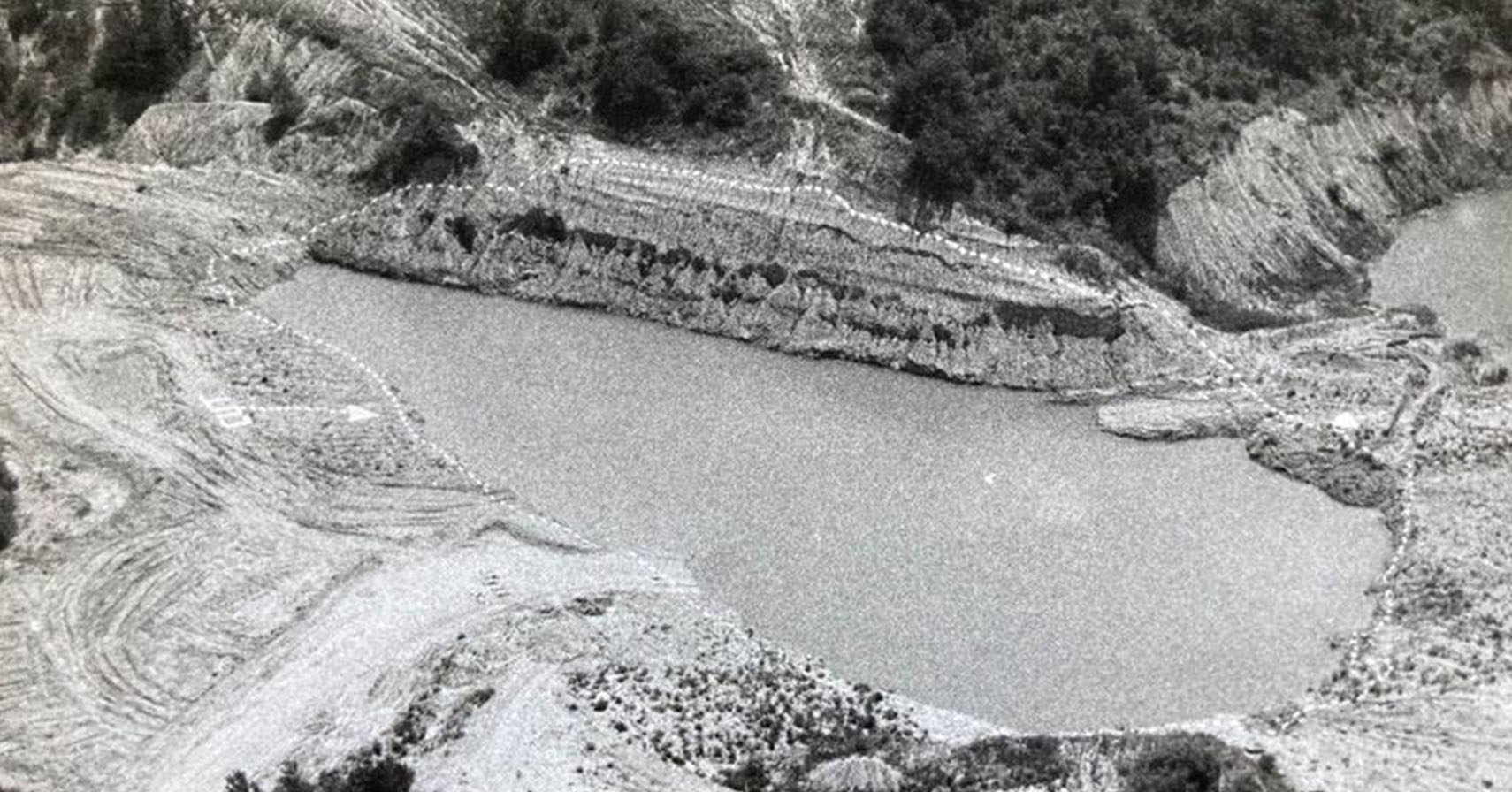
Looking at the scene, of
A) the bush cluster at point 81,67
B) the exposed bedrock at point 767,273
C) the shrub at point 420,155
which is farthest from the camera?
the bush cluster at point 81,67

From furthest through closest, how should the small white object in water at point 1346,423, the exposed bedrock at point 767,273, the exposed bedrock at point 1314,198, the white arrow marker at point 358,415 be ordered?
the exposed bedrock at point 1314,198 < the exposed bedrock at point 767,273 < the white arrow marker at point 358,415 < the small white object in water at point 1346,423

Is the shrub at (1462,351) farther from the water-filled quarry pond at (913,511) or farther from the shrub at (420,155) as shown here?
the shrub at (420,155)

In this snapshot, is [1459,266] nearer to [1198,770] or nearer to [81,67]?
[1198,770]

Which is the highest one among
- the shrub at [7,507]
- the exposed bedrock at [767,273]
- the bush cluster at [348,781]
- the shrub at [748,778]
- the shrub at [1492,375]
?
the shrub at [1492,375]

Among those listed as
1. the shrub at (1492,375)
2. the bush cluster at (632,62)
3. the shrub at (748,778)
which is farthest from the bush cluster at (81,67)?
the shrub at (1492,375)

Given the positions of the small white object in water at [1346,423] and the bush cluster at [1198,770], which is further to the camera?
the small white object in water at [1346,423]

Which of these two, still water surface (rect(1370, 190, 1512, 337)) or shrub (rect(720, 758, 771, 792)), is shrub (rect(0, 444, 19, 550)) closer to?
shrub (rect(720, 758, 771, 792))

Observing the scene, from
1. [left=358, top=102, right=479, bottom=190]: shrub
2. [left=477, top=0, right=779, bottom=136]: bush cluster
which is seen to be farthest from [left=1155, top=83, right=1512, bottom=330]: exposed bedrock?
[left=358, top=102, right=479, bottom=190]: shrub
